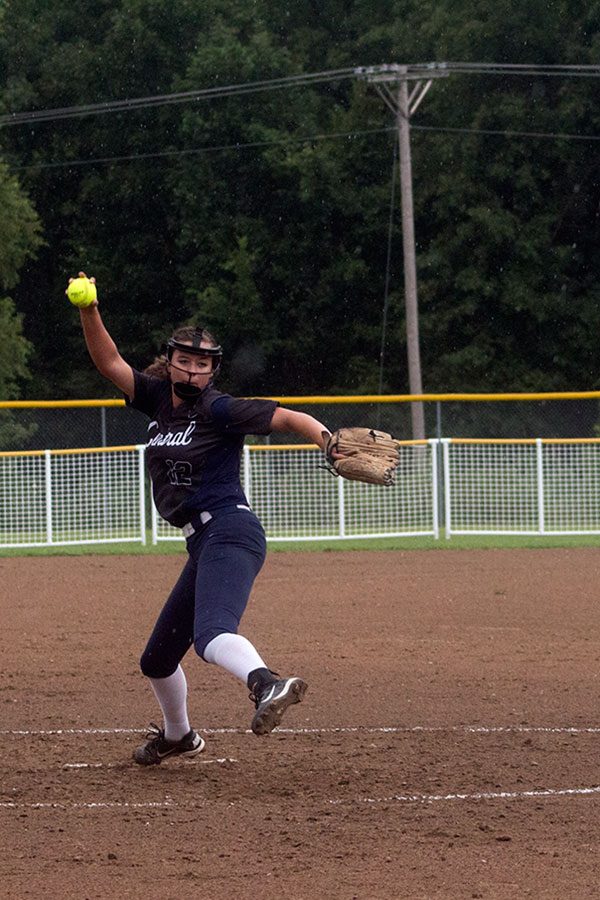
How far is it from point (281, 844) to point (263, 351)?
121 feet

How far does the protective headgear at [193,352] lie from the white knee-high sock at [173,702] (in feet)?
4.53

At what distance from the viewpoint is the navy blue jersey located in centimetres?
650

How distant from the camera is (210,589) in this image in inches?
249

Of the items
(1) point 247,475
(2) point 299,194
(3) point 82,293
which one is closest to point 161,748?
(3) point 82,293

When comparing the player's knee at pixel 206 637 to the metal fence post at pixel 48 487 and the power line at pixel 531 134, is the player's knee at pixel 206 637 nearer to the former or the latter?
the metal fence post at pixel 48 487

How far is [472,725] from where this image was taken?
809 cm

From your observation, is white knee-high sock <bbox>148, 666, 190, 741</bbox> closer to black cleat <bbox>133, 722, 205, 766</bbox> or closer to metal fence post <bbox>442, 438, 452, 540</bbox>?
black cleat <bbox>133, 722, 205, 766</bbox>

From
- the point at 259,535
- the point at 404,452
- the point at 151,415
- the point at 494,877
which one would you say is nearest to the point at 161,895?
the point at 494,877

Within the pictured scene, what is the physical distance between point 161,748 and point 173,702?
239 millimetres

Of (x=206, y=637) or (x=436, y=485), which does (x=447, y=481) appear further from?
(x=206, y=637)

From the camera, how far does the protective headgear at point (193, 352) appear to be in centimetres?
654

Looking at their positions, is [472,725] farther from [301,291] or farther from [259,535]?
[301,291]

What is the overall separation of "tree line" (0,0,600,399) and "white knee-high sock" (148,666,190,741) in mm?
31072

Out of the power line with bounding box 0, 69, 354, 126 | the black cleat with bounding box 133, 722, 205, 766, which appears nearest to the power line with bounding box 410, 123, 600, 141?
the power line with bounding box 0, 69, 354, 126
